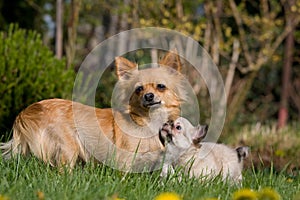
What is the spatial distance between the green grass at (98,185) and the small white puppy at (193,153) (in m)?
0.34

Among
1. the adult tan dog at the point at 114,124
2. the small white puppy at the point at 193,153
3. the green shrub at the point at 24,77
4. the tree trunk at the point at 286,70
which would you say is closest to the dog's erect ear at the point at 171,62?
the adult tan dog at the point at 114,124

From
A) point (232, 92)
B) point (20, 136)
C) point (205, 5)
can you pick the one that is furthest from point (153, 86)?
point (232, 92)

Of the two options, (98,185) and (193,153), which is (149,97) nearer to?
(193,153)

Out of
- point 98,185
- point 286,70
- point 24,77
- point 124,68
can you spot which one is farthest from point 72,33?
point 98,185

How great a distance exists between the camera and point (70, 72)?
756 centimetres

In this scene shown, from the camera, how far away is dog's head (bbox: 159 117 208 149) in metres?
4.63

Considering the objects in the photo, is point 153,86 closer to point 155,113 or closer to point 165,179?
point 155,113

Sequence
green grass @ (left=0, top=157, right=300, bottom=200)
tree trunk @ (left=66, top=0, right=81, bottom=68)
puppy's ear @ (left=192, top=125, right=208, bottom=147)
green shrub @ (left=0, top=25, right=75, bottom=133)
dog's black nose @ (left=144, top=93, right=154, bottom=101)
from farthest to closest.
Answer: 1. tree trunk @ (left=66, top=0, right=81, bottom=68)
2. green shrub @ (left=0, top=25, right=75, bottom=133)
3. dog's black nose @ (left=144, top=93, right=154, bottom=101)
4. puppy's ear @ (left=192, top=125, right=208, bottom=147)
5. green grass @ (left=0, top=157, right=300, bottom=200)

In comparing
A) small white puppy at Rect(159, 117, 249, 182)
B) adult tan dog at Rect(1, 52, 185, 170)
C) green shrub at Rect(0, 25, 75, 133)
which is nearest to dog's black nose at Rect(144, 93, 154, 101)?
adult tan dog at Rect(1, 52, 185, 170)

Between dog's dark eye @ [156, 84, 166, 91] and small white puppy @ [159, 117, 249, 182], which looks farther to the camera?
dog's dark eye @ [156, 84, 166, 91]

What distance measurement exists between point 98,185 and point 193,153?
1613mm

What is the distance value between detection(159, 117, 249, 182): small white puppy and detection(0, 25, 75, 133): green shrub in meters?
2.63

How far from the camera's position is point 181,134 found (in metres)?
4.73

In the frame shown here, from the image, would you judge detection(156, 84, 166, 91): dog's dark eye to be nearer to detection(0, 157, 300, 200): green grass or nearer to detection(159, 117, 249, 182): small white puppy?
detection(159, 117, 249, 182): small white puppy
